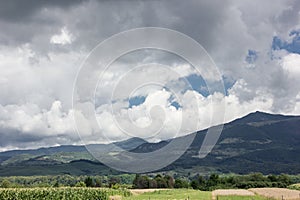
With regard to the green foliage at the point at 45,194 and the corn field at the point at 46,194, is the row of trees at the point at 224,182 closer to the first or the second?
the corn field at the point at 46,194

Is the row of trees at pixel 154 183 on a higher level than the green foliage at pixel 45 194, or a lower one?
higher

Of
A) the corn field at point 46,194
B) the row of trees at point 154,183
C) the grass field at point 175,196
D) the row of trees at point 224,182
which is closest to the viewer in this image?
the corn field at point 46,194

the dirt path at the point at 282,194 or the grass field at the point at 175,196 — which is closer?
the dirt path at the point at 282,194

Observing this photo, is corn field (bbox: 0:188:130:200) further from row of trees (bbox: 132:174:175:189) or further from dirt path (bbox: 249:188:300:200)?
row of trees (bbox: 132:174:175:189)

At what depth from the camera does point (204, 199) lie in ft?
165

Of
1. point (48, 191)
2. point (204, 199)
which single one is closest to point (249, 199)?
point (204, 199)

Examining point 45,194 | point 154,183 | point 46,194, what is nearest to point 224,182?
point 154,183

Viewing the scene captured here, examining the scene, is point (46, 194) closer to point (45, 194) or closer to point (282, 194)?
point (45, 194)

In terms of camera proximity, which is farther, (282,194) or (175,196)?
(282,194)

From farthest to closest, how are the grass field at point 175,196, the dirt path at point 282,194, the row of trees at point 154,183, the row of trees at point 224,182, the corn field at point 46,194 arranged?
the row of trees at point 154,183 < the row of trees at point 224,182 < the grass field at point 175,196 < the dirt path at point 282,194 < the corn field at point 46,194

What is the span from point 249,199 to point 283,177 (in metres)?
59.9

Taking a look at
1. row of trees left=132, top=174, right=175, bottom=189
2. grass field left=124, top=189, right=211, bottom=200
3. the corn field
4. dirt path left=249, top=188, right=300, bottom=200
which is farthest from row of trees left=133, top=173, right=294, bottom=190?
the corn field

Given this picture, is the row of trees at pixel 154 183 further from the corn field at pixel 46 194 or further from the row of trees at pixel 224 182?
the corn field at pixel 46 194

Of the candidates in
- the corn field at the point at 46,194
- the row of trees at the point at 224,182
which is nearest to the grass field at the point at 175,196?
the corn field at the point at 46,194
